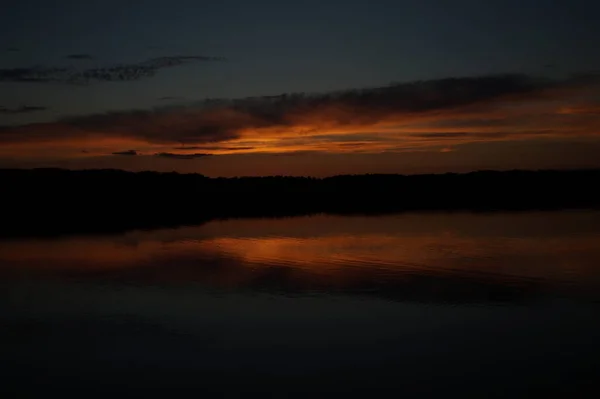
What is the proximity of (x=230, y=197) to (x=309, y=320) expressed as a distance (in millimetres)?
40347

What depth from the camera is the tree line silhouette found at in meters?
32.1

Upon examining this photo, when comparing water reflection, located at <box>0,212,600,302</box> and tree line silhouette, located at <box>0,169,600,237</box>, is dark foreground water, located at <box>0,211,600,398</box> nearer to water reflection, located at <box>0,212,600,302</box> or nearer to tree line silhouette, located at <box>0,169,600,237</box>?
water reflection, located at <box>0,212,600,302</box>

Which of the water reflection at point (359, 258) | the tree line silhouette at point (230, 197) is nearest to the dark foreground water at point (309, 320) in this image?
the water reflection at point (359, 258)

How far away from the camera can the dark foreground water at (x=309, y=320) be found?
24.6ft

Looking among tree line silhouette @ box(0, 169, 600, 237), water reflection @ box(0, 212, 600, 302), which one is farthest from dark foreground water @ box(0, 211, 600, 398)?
tree line silhouette @ box(0, 169, 600, 237)

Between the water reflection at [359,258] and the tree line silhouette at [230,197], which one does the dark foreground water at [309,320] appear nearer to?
the water reflection at [359,258]

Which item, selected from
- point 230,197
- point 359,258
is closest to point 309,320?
point 359,258

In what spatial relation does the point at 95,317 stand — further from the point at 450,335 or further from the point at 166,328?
the point at 450,335

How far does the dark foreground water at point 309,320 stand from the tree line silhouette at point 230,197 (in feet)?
38.9

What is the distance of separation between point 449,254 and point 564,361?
8.16m

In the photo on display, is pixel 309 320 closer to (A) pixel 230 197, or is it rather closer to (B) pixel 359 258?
(B) pixel 359 258

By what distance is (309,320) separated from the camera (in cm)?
988

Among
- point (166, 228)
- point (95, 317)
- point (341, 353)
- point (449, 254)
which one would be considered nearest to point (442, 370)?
point (341, 353)

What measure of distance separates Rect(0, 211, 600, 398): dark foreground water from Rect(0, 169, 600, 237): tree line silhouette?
38.9 feet
